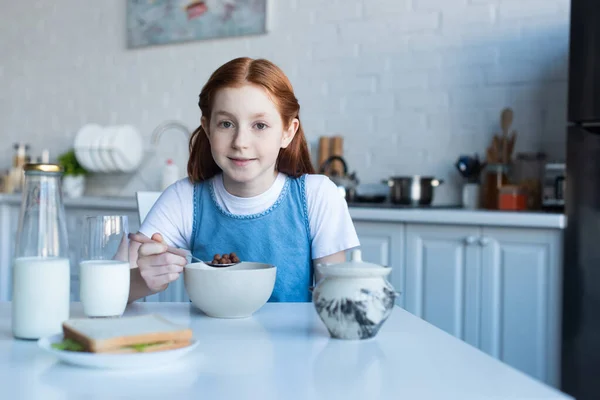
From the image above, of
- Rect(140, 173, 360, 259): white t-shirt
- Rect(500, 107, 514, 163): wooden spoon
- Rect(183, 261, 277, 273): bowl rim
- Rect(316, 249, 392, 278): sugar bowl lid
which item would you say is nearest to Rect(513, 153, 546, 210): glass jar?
Rect(500, 107, 514, 163): wooden spoon

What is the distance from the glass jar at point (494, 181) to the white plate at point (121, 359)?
2.22m

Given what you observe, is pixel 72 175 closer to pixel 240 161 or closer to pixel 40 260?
pixel 240 161

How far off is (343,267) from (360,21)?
2.58m

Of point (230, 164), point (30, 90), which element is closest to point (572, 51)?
point (230, 164)

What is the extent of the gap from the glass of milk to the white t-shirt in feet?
1.64

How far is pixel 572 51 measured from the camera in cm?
240

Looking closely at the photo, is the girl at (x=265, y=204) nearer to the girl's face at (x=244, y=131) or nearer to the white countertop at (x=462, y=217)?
the girl's face at (x=244, y=131)

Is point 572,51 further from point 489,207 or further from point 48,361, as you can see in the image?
point 48,361

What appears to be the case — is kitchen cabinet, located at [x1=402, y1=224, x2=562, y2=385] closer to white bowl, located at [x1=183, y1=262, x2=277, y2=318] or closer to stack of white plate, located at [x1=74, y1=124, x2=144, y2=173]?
white bowl, located at [x1=183, y1=262, x2=277, y2=318]

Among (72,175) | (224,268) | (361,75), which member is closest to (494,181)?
(361,75)

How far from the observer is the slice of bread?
0.82 metres

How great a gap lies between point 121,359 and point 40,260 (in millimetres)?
240

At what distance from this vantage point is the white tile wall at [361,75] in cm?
296

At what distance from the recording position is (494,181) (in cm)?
287
